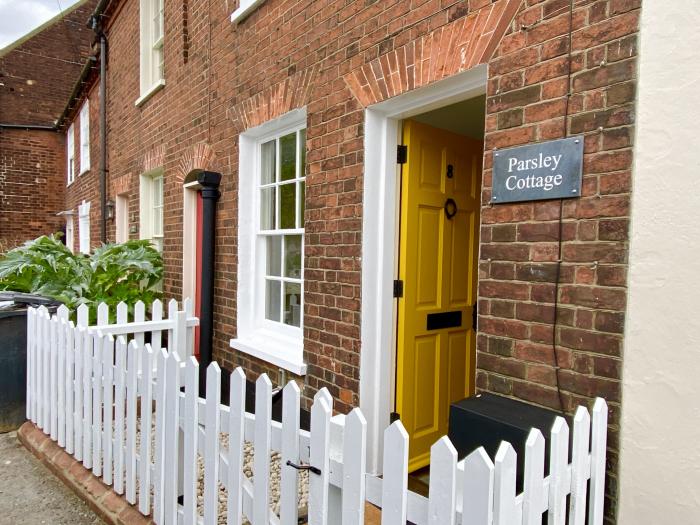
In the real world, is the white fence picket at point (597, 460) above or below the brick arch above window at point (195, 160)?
below

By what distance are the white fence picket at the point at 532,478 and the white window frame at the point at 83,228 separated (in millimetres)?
11595

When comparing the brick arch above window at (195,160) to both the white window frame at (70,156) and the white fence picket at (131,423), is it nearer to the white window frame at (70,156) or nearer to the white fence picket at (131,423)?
the white fence picket at (131,423)

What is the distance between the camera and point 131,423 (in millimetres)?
2789

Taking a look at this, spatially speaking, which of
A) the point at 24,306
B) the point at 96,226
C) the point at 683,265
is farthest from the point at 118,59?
the point at 683,265

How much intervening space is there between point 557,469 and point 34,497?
3245 millimetres

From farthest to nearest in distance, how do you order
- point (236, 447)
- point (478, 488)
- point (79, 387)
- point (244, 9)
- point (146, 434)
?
1. point (244, 9)
2. point (79, 387)
3. point (146, 434)
4. point (236, 447)
5. point (478, 488)

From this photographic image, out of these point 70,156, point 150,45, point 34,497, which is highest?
point 150,45

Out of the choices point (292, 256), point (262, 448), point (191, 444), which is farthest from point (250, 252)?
point (262, 448)

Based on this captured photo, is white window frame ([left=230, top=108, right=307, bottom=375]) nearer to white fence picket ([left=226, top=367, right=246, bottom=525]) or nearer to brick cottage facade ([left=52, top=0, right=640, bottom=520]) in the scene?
brick cottage facade ([left=52, top=0, right=640, bottom=520])

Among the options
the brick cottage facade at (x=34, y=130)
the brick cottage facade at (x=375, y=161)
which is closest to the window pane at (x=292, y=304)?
the brick cottage facade at (x=375, y=161)

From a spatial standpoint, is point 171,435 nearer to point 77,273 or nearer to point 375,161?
point 375,161

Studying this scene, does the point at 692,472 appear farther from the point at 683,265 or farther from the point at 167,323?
the point at 167,323

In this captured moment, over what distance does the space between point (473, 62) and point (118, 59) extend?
781cm

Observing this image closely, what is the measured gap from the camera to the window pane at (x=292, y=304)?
4.21 meters
